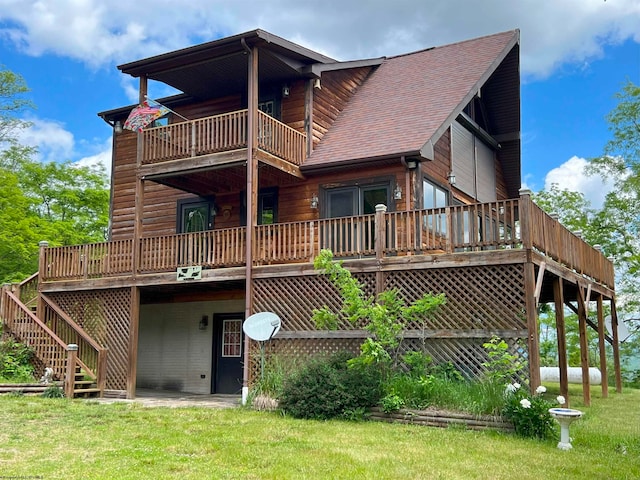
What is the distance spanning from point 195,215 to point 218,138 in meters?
4.00

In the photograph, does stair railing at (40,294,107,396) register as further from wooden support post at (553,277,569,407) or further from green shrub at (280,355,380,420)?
wooden support post at (553,277,569,407)

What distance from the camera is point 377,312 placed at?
40.8ft

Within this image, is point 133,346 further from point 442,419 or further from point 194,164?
point 442,419

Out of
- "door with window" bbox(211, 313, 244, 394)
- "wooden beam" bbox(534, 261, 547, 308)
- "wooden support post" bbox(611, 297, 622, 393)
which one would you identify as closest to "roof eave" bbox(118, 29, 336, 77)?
"door with window" bbox(211, 313, 244, 394)

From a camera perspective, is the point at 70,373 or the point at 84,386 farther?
the point at 84,386

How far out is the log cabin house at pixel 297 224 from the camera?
42.3 ft

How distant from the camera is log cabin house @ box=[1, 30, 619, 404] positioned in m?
12.9

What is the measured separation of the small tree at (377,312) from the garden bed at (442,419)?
1.02 meters

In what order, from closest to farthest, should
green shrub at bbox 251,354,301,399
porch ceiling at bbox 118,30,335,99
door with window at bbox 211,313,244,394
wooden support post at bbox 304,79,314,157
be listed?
green shrub at bbox 251,354,301,399 < porch ceiling at bbox 118,30,335,99 < wooden support post at bbox 304,79,314,157 < door with window at bbox 211,313,244,394

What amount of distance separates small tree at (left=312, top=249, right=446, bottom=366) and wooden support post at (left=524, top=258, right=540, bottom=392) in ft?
4.86

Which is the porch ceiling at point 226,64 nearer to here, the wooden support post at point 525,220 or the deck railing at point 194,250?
the deck railing at point 194,250

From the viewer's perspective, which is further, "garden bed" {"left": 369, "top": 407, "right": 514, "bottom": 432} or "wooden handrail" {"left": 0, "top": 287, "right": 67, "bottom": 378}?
"wooden handrail" {"left": 0, "top": 287, "right": 67, "bottom": 378}

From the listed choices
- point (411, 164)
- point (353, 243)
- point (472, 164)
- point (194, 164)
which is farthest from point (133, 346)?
point (472, 164)

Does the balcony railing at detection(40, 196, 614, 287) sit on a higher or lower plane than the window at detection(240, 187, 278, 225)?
lower
